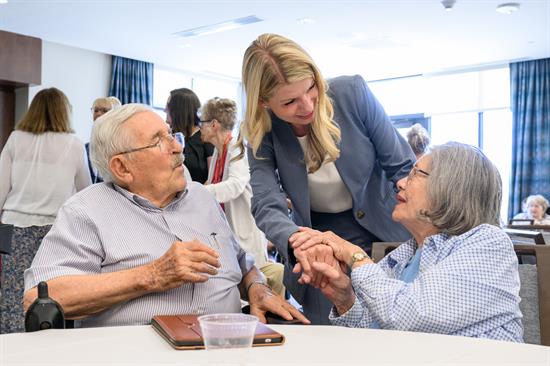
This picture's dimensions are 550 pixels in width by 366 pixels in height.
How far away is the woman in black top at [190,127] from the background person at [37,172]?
0.55 m

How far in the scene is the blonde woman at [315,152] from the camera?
1.90 m

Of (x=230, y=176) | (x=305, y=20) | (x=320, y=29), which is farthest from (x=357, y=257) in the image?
(x=320, y=29)

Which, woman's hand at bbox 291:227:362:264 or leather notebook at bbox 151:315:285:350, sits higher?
woman's hand at bbox 291:227:362:264

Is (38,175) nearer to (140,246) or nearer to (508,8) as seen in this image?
(140,246)

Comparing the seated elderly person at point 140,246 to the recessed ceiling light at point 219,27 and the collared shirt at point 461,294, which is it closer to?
the collared shirt at point 461,294

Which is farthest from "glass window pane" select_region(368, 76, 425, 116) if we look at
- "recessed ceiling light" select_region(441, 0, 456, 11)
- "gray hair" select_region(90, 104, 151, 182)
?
"gray hair" select_region(90, 104, 151, 182)

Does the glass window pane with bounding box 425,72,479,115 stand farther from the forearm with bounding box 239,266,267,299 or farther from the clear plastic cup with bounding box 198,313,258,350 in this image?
the clear plastic cup with bounding box 198,313,258,350

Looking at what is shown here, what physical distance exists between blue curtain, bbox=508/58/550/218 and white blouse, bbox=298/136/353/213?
28.0ft

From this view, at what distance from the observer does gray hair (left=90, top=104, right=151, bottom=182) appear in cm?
186

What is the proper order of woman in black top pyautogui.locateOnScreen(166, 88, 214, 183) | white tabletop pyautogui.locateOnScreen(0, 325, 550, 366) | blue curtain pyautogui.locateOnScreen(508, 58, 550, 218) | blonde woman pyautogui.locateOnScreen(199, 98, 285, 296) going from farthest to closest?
blue curtain pyautogui.locateOnScreen(508, 58, 550, 218) < woman in black top pyautogui.locateOnScreen(166, 88, 214, 183) < blonde woman pyautogui.locateOnScreen(199, 98, 285, 296) < white tabletop pyautogui.locateOnScreen(0, 325, 550, 366)

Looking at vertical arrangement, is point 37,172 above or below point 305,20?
below

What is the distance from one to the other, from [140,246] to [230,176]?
162cm

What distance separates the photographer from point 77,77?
9.44 meters

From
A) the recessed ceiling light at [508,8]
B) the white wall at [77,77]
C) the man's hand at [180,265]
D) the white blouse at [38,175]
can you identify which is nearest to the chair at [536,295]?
the man's hand at [180,265]
